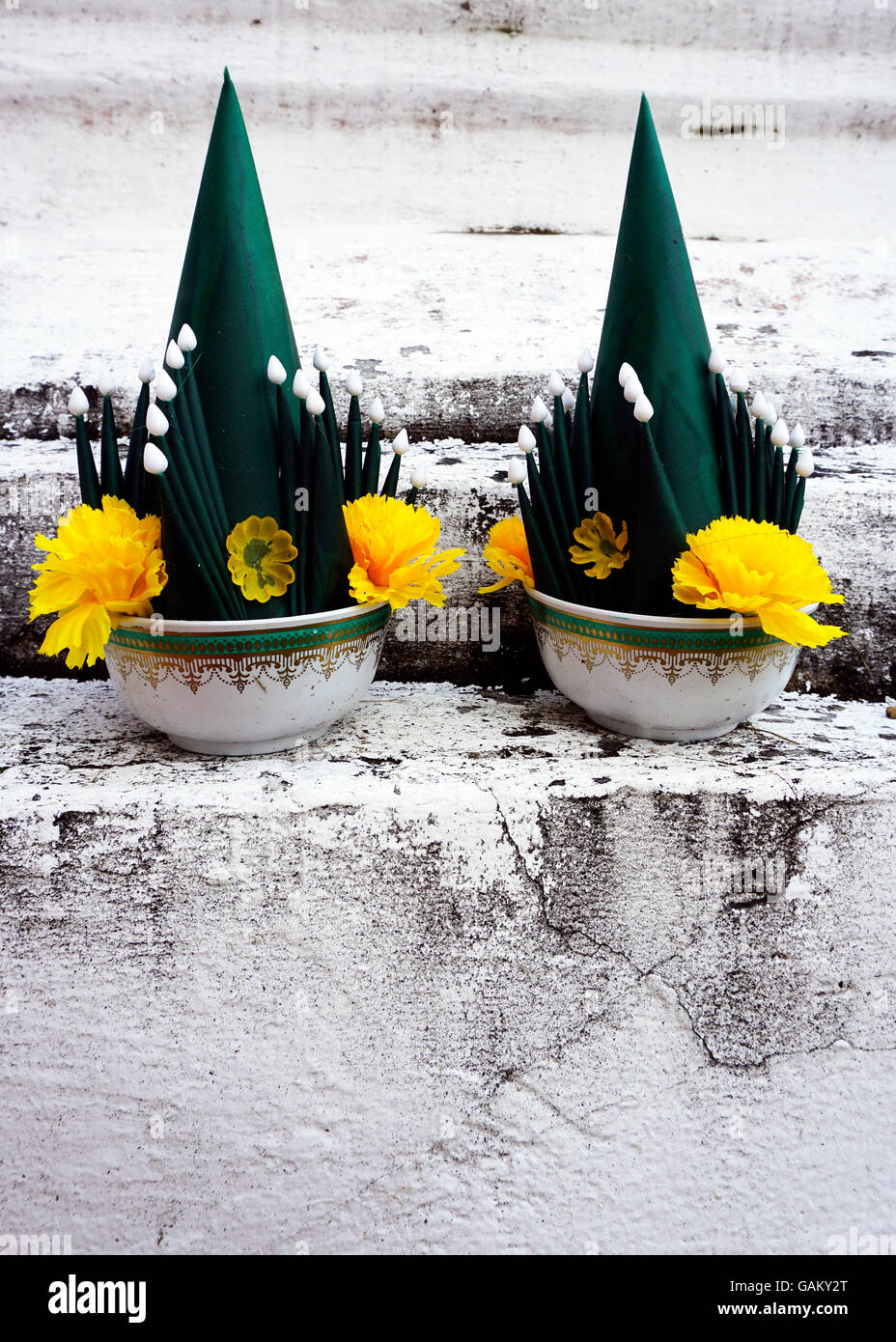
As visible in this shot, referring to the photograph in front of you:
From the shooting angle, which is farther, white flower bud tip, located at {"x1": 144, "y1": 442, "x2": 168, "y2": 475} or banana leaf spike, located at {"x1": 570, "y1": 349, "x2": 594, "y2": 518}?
banana leaf spike, located at {"x1": 570, "y1": 349, "x2": 594, "y2": 518}

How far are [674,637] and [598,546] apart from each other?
93mm

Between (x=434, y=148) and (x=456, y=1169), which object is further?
(x=434, y=148)

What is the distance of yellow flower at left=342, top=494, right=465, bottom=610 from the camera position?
0.66 meters

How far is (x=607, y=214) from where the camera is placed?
50.2 inches

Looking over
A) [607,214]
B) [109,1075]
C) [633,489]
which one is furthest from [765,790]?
[607,214]

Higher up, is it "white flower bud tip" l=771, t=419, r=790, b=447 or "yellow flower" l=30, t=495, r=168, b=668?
"white flower bud tip" l=771, t=419, r=790, b=447

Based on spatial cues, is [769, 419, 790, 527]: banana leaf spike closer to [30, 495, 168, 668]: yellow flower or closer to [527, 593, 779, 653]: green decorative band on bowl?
[527, 593, 779, 653]: green decorative band on bowl

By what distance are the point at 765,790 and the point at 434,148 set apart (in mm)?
1038

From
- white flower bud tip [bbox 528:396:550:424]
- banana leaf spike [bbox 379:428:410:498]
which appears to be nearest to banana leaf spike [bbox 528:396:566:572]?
white flower bud tip [bbox 528:396:550:424]

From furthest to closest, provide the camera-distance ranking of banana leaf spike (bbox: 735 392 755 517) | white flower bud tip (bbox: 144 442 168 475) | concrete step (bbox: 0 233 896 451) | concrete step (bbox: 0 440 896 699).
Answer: concrete step (bbox: 0 233 896 451) → concrete step (bbox: 0 440 896 699) → banana leaf spike (bbox: 735 392 755 517) → white flower bud tip (bbox: 144 442 168 475)

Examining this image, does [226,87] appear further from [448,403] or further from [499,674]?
[499,674]

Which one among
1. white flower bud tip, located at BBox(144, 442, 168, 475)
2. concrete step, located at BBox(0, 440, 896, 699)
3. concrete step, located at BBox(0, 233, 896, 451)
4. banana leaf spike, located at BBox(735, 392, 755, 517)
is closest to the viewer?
white flower bud tip, located at BBox(144, 442, 168, 475)

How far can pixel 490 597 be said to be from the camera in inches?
33.9

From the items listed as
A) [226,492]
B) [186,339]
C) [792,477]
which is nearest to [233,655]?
[226,492]
